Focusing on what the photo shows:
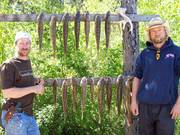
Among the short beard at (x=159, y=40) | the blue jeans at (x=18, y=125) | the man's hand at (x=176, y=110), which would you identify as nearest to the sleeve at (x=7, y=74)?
the blue jeans at (x=18, y=125)

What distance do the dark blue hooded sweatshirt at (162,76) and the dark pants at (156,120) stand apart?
0.26 ft

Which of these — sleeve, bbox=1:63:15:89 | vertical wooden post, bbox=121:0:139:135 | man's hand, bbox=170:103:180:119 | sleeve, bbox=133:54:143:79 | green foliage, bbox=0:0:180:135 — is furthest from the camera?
green foliage, bbox=0:0:180:135

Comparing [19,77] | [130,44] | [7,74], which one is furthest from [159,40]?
[7,74]

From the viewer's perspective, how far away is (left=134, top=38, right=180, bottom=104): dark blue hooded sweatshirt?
5.75m

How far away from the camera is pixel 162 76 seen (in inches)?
227

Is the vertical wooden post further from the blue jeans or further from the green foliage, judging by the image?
the green foliage

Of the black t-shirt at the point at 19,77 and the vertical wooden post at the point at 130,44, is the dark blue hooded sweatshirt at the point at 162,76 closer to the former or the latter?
the vertical wooden post at the point at 130,44

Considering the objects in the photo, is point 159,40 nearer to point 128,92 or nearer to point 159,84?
point 159,84

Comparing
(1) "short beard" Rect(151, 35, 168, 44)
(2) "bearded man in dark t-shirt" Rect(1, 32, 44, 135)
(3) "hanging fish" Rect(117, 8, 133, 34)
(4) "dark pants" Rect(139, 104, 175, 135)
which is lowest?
(4) "dark pants" Rect(139, 104, 175, 135)

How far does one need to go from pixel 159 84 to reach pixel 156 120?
0.43m

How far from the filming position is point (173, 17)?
10.2 meters

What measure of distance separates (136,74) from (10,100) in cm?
161

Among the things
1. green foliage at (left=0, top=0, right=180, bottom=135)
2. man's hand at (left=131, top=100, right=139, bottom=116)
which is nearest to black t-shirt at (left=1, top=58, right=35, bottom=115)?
man's hand at (left=131, top=100, right=139, bottom=116)

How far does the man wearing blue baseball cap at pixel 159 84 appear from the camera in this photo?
5.75 m
